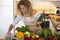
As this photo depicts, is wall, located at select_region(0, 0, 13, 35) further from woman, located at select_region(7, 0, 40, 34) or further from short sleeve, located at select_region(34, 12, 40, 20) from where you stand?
short sleeve, located at select_region(34, 12, 40, 20)

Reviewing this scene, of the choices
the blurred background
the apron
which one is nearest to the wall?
the blurred background

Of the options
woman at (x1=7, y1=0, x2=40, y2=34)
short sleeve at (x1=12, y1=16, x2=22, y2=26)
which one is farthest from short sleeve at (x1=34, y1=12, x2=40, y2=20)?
short sleeve at (x1=12, y1=16, x2=22, y2=26)

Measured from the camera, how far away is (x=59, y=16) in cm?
166

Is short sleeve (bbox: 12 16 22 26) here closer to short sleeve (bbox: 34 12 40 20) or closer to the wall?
the wall

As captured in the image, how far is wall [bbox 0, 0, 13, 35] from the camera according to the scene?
162 centimetres

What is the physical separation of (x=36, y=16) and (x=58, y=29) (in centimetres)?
27

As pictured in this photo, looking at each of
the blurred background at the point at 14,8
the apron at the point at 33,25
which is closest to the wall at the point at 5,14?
the blurred background at the point at 14,8

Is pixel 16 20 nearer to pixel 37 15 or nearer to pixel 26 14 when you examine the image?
pixel 26 14

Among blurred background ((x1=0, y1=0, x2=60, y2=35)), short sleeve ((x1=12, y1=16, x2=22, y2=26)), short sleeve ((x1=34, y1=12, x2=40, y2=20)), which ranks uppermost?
blurred background ((x1=0, y1=0, x2=60, y2=35))

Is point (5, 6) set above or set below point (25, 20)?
above

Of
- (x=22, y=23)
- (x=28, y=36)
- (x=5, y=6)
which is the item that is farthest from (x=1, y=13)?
(x=28, y=36)

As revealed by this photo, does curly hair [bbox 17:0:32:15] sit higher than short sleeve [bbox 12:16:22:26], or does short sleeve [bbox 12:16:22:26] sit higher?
curly hair [bbox 17:0:32:15]

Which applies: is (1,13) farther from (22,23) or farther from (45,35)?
(45,35)

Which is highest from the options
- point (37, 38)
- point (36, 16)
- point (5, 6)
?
point (5, 6)
